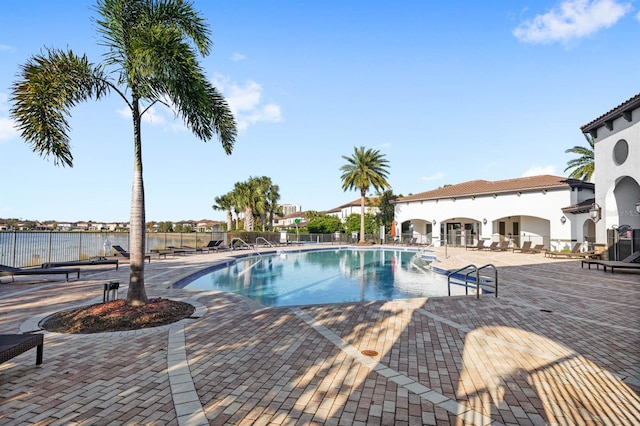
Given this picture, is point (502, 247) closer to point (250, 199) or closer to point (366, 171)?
point (366, 171)

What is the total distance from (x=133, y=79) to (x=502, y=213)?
2918 centimetres

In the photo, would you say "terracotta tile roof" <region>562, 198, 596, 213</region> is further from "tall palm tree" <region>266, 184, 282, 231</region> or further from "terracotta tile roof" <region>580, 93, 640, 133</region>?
"tall palm tree" <region>266, 184, 282, 231</region>

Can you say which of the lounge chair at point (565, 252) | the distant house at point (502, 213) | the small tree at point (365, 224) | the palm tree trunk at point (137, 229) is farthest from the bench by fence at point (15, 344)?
the small tree at point (365, 224)

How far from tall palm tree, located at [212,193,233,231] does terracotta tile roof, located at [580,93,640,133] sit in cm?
3935

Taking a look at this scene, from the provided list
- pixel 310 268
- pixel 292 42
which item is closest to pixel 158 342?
pixel 310 268

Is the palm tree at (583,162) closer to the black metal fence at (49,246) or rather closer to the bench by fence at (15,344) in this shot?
the black metal fence at (49,246)

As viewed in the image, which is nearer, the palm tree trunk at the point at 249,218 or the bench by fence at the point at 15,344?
the bench by fence at the point at 15,344

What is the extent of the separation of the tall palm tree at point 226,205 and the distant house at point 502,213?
23.6 meters

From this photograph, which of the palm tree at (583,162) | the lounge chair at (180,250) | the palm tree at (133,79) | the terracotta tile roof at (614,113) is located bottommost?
the lounge chair at (180,250)

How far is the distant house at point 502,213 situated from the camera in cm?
2383

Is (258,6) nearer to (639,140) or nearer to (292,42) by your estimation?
(292,42)

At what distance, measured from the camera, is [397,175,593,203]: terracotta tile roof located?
2408 cm

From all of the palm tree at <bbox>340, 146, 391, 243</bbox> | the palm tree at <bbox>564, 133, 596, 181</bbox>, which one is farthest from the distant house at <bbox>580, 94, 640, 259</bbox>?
the palm tree at <bbox>340, 146, 391, 243</bbox>

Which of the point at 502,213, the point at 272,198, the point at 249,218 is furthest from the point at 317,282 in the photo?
the point at 272,198
